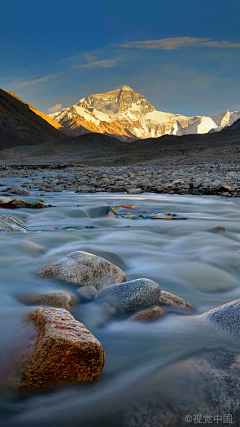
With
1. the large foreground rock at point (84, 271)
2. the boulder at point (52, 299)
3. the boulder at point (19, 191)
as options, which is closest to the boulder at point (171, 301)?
the large foreground rock at point (84, 271)

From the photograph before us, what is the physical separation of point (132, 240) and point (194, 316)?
1.60m

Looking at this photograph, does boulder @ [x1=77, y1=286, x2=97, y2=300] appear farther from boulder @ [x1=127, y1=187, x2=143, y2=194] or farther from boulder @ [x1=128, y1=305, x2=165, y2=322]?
boulder @ [x1=127, y1=187, x2=143, y2=194]

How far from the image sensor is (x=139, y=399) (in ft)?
3.32

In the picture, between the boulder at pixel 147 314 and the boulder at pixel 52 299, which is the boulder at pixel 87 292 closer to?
the boulder at pixel 52 299

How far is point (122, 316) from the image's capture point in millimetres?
1584

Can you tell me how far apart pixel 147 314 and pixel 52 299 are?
484 millimetres

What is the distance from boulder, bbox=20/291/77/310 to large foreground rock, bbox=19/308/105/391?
430 millimetres

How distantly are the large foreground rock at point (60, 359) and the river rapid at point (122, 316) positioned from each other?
1.4 inches

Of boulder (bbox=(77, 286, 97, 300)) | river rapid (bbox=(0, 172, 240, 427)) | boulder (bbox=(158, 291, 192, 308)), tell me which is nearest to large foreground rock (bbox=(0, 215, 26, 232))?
river rapid (bbox=(0, 172, 240, 427))

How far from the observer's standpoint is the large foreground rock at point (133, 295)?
5.33ft
